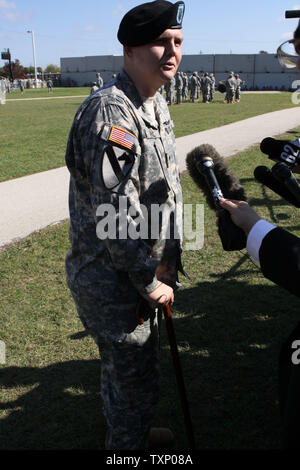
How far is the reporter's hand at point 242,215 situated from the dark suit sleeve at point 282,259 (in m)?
0.11

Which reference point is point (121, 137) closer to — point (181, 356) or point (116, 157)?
point (116, 157)

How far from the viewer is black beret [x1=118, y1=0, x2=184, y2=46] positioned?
191 centimetres

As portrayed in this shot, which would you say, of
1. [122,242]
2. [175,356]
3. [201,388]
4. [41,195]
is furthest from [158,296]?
[41,195]

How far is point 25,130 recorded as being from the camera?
1691 cm

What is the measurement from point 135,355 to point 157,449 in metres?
0.85

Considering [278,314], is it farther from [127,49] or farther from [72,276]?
[127,49]

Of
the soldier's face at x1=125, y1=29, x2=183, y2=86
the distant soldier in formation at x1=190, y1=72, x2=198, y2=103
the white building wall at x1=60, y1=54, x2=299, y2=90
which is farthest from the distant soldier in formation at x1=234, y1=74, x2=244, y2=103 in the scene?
the soldier's face at x1=125, y1=29, x2=183, y2=86

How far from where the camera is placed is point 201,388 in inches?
128

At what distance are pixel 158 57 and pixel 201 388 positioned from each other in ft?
7.71

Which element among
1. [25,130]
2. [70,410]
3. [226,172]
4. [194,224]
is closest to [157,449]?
[70,410]

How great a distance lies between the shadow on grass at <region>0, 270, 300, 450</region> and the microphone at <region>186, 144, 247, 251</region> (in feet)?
4.93

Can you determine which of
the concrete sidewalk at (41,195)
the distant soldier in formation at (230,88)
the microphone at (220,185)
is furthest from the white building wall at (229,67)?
the microphone at (220,185)

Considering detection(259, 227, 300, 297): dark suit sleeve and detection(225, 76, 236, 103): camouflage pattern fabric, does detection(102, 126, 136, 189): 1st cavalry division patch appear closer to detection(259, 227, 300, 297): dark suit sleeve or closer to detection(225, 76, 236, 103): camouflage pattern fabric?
detection(259, 227, 300, 297): dark suit sleeve

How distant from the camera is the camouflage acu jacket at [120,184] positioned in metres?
1.82
